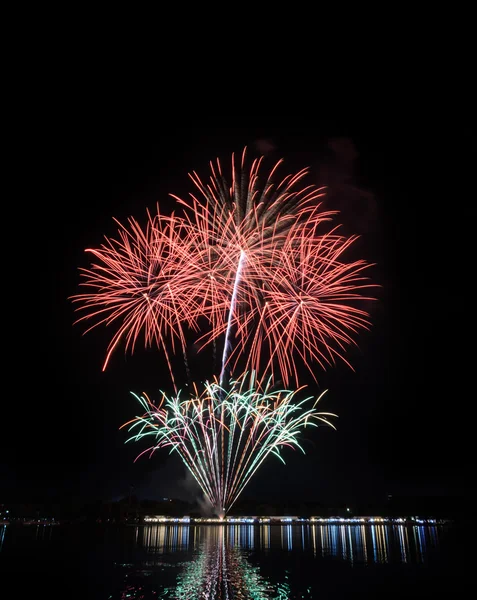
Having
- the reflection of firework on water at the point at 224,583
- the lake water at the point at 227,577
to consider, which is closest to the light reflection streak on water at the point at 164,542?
the lake water at the point at 227,577

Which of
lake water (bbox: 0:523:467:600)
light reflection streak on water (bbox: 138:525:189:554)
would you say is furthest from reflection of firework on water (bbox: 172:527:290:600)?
light reflection streak on water (bbox: 138:525:189:554)

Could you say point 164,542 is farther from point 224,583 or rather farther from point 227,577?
point 224,583

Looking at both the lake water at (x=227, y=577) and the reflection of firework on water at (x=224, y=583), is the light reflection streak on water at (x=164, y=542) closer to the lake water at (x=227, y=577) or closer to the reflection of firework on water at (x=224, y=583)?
the lake water at (x=227, y=577)

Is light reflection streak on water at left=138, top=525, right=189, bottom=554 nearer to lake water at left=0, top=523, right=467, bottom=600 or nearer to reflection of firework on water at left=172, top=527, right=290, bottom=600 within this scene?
lake water at left=0, top=523, right=467, bottom=600

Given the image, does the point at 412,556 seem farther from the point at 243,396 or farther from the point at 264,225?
the point at 264,225

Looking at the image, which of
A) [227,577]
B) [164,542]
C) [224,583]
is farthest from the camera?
[164,542]

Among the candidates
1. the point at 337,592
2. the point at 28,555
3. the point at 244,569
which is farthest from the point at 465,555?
the point at 28,555

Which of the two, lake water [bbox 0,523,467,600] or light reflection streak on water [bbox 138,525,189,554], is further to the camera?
light reflection streak on water [bbox 138,525,189,554]

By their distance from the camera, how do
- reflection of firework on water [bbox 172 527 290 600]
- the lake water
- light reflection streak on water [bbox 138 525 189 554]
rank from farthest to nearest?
light reflection streak on water [bbox 138 525 189 554] < the lake water < reflection of firework on water [bbox 172 527 290 600]

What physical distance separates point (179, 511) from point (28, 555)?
167 meters

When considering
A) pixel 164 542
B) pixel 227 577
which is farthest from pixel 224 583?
pixel 164 542

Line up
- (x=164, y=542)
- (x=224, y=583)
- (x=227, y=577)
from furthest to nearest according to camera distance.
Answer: (x=164, y=542) → (x=227, y=577) → (x=224, y=583)

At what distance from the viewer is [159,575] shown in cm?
1925

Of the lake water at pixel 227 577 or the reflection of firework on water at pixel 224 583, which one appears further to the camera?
the lake water at pixel 227 577
